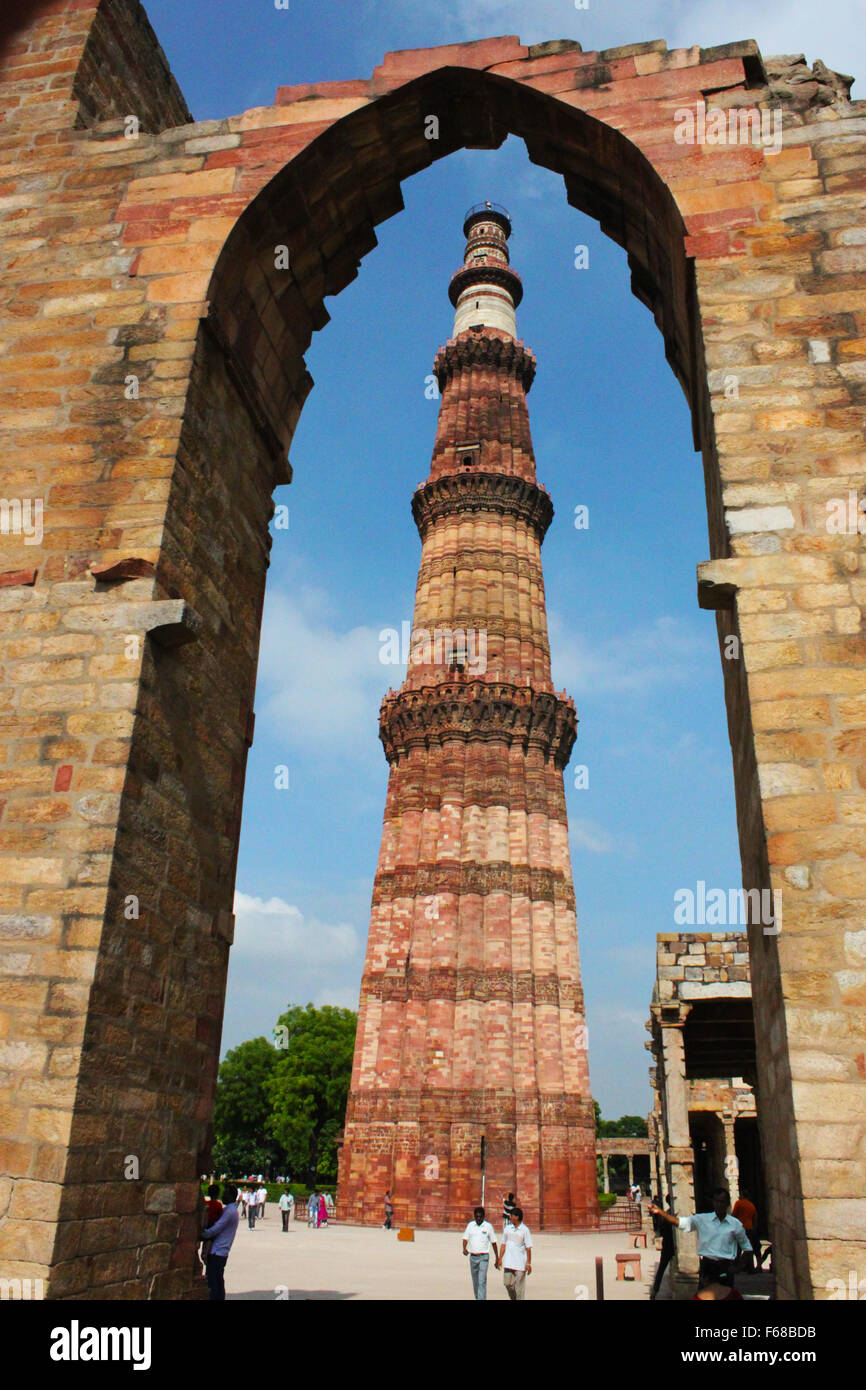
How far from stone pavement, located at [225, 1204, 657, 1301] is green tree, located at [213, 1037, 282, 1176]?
96.2 ft

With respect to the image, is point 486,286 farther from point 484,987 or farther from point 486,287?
point 484,987

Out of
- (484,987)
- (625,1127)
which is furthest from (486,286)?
(625,1127)

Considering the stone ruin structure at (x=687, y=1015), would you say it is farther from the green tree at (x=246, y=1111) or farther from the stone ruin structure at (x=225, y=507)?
the green tree at (x=246, y=1111)

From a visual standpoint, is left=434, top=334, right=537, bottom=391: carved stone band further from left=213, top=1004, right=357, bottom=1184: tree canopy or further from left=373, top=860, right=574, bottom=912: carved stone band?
left=213, top=1004, right=357, bottom=1184: tree canopy

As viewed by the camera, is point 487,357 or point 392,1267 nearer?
point 392,1267

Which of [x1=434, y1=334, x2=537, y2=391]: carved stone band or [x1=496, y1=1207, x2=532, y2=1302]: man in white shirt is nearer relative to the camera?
[x1=496, y1=1207, x2=532, y2=1302]: man in white shirt

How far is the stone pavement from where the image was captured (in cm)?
1023

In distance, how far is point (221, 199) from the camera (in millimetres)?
5734

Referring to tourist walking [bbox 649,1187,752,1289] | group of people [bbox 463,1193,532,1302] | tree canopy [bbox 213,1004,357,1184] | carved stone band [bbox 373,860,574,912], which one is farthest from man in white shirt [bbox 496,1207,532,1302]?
tree canopy [bbox 213,1004,357,1184]

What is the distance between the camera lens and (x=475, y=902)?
23.1 meters

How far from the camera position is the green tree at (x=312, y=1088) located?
1590 inches

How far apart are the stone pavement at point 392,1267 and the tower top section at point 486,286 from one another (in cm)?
2710

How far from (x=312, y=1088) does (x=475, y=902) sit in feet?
71.9

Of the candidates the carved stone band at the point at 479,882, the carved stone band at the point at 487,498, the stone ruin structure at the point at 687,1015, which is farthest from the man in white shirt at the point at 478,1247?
the carved stone band at the point at 487,498
